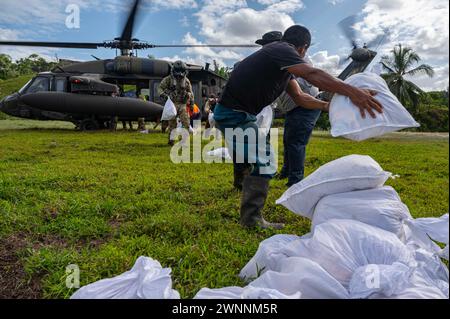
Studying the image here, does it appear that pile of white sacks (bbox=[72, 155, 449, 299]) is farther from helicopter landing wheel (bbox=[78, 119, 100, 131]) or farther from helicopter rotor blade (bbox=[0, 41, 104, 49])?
helicopter rotor blade (bbox=[0, 41, 104, 49])

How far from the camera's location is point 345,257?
1403 mm

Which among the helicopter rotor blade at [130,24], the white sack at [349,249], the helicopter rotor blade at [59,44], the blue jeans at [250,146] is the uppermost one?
the helicopter rotor blade at [130,24]

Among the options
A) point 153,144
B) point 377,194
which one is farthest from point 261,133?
point 153,144

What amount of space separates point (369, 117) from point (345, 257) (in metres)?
0.72

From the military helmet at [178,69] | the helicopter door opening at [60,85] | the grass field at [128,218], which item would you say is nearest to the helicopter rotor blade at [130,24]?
the helicopter door opening at [60,85]

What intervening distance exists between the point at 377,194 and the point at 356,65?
1123 cm

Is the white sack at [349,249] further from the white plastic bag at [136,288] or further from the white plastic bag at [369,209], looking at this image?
the white plastic bag at [136,288]

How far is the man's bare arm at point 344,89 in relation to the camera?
172 cm

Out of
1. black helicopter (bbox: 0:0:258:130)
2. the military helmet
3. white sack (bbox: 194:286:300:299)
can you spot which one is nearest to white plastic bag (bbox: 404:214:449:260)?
white sack (bbox: 194:286:300:299)

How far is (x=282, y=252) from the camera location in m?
1.64

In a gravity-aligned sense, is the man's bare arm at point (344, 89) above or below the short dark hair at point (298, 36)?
below

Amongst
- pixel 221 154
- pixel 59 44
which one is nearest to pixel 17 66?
pixel 59 44

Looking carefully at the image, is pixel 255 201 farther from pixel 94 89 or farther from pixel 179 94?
pixel 94 89

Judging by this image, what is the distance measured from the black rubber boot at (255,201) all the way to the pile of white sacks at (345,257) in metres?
0.58
